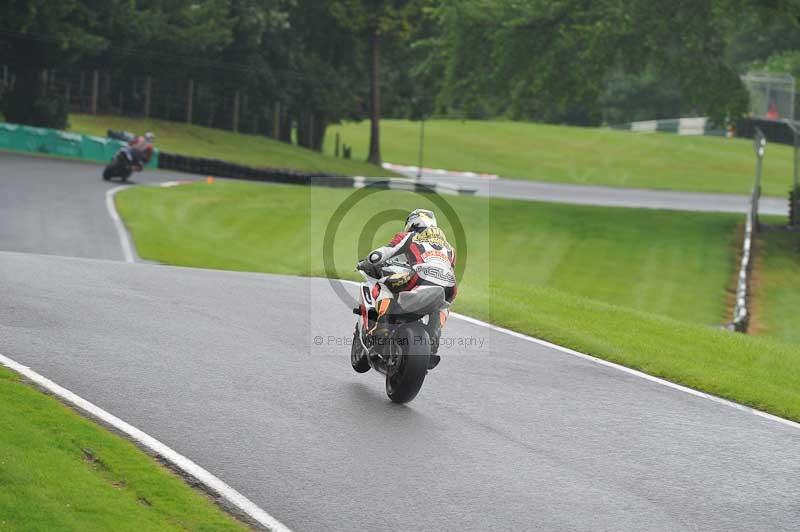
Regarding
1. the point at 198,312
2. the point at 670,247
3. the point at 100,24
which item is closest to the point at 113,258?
the point at 198,312

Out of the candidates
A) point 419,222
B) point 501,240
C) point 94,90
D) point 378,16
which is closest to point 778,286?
point 501,240

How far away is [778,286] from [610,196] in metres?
24.5

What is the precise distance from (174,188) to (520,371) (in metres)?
27.1

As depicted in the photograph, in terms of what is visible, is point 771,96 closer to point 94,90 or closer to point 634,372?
point 634,372

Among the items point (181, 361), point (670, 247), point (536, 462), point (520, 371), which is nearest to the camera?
point (536, 462)

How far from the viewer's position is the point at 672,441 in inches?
396

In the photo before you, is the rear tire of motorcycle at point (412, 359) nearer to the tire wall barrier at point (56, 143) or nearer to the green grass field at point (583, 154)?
the tire wall barrier at point (56, 143)

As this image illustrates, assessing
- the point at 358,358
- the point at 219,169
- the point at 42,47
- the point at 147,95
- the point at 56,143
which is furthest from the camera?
the point at 147,95

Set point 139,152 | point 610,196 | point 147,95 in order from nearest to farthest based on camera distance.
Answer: point 139,152 < point 610,196 < point 147,95

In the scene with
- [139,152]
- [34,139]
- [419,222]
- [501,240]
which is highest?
[34,139]

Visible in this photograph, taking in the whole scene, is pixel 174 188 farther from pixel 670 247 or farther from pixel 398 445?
pixel 398 445

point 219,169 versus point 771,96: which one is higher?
point 771,96

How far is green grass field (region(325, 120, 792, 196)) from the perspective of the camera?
2749 inches

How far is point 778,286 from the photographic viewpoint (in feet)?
92.9
